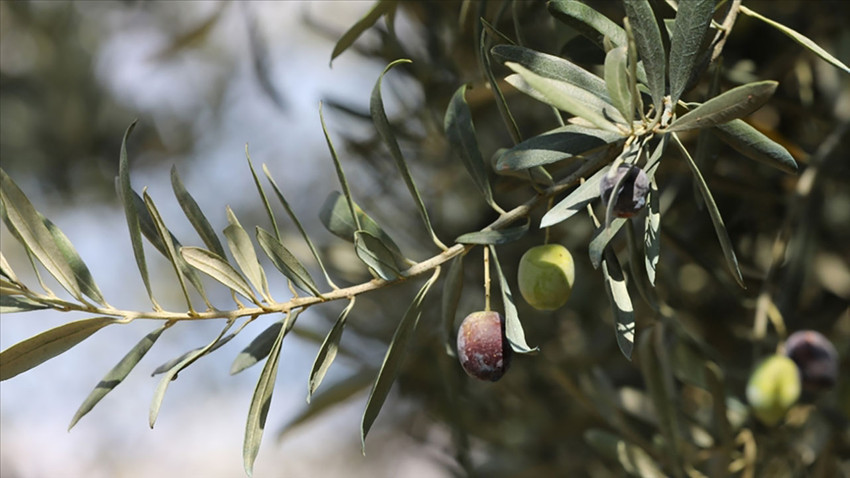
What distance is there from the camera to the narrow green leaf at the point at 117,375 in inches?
15.2

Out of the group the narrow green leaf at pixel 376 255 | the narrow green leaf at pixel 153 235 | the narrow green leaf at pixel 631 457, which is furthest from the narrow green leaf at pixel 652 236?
the narrow green leaf at pixel 631 457

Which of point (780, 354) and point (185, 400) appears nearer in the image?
point (780, 354)

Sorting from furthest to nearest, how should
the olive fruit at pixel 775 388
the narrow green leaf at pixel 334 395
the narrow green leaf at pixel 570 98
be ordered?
1. the narrow green leaf at pixel 334 395
2. the olive fruit at pixel 775 388
3. the narrow green leaf at pixel 570 98

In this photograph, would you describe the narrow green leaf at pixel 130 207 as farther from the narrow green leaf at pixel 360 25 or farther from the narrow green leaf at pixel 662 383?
the narrow green leaf at pixel 662 383

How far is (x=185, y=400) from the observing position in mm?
3260

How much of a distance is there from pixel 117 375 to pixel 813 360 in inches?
20.1

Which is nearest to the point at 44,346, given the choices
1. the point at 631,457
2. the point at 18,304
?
the point at 18,304

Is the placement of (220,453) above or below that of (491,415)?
below

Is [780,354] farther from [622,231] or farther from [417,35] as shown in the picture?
[417,35]

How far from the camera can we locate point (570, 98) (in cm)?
32

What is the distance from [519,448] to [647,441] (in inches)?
9.5

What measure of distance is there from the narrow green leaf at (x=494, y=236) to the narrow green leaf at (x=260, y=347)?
116 mm

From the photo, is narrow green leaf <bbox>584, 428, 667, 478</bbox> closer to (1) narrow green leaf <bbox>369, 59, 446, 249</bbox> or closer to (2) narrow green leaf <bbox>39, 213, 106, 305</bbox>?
(1) narrow green leaf <bbox>369, 59, 446, 249</bbox>

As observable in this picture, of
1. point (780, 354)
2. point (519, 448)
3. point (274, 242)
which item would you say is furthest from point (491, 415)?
point (274, 242)
